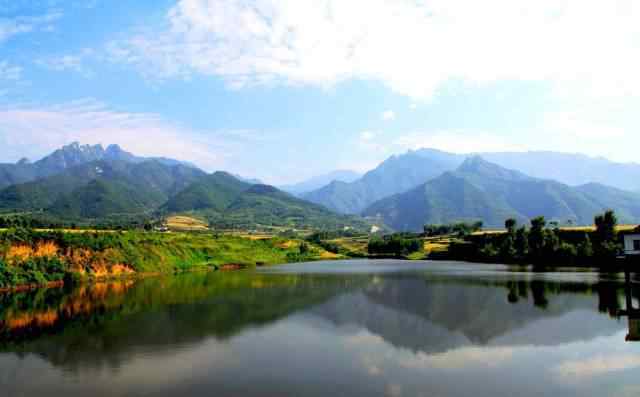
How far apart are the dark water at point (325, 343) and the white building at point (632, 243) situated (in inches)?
158

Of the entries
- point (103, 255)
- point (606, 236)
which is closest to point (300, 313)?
point (103, 255)

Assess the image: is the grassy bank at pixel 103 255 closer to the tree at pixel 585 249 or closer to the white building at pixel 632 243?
the tree at pixel 585 249

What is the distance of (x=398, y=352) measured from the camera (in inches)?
1390

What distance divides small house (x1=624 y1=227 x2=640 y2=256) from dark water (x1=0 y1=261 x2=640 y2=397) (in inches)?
159

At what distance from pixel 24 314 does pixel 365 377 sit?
4156 centimetres

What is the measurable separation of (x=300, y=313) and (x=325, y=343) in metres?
15.3

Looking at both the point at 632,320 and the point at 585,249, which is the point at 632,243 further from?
the point at 585,249

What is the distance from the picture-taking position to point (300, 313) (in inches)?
2103

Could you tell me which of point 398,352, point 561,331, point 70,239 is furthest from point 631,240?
point 70,239

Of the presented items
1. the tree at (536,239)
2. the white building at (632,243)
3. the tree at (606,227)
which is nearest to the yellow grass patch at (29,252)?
the white building at (632,243)

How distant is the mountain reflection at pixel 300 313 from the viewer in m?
38.3

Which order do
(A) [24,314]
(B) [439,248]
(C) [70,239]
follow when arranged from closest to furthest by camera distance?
1. (A) [24,314]
2. (C) [70,239]
3. (B) [439,248]

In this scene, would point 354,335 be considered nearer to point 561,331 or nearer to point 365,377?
point 365,377

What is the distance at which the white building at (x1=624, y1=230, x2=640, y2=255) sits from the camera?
155 feet
